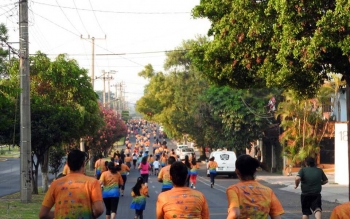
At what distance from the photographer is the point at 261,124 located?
4931cm

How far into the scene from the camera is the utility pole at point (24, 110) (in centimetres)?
2302

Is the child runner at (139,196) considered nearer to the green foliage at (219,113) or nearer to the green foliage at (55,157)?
the green foliage at (55,157)

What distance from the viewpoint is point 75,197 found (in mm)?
7992

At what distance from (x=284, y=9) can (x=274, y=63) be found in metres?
1.93

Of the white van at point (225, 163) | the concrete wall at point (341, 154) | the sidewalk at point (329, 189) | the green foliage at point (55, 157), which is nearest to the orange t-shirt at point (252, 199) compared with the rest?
the sidewalk at point (329, 189)

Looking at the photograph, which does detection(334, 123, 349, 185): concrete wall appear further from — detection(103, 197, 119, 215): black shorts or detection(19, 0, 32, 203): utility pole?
detection(103, 197, 119, 215): black shorts

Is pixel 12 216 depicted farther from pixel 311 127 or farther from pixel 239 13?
pixel 311 127

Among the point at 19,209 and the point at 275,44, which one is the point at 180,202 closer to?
the point at 275,44

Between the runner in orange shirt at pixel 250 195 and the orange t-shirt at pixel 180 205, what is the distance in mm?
355

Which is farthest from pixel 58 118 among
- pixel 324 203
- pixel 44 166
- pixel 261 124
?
pixel 261 124

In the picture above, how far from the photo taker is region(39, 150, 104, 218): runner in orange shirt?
26.2 feet

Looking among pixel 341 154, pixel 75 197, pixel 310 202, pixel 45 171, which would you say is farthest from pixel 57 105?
pixel 75 197

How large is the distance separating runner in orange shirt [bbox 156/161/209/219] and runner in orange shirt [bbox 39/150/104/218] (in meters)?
0.78

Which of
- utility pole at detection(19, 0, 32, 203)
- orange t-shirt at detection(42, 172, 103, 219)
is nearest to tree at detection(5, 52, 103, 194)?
utility pole at detection(19, 0, 32, 203)
